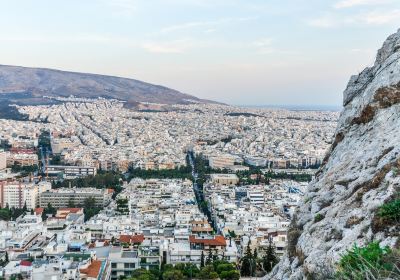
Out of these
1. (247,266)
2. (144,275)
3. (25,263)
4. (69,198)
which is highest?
(144,275)

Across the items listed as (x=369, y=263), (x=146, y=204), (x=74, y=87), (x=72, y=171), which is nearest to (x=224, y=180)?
(x=146, y=204)

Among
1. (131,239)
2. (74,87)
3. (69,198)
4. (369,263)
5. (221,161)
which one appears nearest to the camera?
(369,263)

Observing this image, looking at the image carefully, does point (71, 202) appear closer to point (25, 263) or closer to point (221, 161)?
point (25, 263)

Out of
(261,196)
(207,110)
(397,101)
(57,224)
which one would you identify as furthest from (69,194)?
(207,110)

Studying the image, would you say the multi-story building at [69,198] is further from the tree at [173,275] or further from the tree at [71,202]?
the tree at [173,275]

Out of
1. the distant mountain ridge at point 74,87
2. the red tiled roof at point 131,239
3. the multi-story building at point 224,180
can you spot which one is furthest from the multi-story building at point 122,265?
the distant mountain ridge at point 74,87
